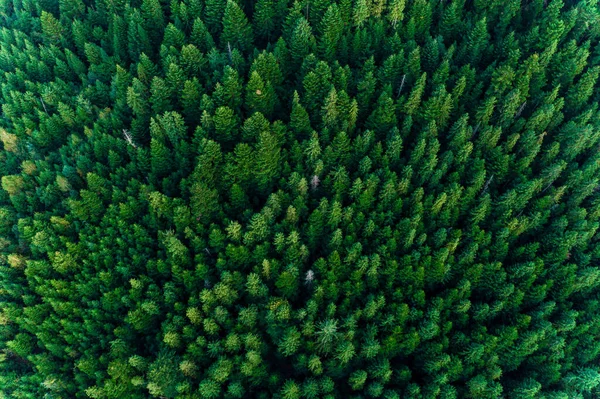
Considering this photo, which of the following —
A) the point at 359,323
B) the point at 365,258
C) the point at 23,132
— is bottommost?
the point at 359,323

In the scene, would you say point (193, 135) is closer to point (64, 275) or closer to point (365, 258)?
point (64, 275)

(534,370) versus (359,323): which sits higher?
(359,323)

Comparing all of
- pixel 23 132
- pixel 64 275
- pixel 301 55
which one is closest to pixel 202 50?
pixel 301 55

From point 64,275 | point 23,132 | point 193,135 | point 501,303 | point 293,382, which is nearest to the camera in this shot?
point 293,382

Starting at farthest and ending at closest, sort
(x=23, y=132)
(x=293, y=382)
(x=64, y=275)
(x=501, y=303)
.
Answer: (x=23, y=132) → (x=64, y=275) → (x=501, y=303) → (x=293, y=382)

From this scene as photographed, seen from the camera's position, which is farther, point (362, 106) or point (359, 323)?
point (362, 106)

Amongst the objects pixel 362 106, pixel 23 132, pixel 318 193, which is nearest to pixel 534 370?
pixel 318 193

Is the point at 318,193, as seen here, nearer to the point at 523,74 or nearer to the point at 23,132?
the point at 523,74
